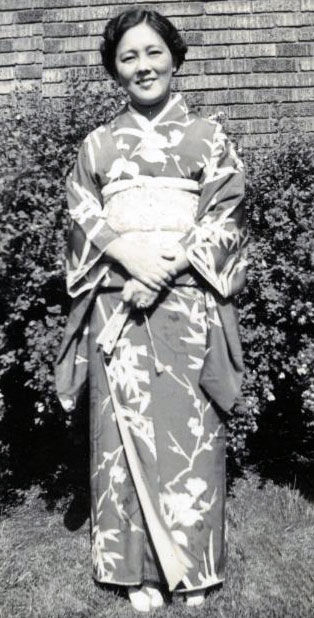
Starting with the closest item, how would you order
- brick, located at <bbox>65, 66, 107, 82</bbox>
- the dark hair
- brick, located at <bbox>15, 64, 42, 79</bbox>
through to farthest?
the dark hair < brick, located at <bbox>65, 66, 107, 82</bbox> < brick, located at <bbox>15, 64, 42, 79</bbox>

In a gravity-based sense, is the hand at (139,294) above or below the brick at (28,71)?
below

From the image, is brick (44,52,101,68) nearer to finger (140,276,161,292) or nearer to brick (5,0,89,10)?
brick (5,0,89,10)

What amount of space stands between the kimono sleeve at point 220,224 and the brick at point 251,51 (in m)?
2.36

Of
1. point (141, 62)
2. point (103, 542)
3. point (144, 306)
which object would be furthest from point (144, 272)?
point (103, 542)

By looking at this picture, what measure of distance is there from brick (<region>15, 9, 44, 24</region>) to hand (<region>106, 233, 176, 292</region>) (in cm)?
309

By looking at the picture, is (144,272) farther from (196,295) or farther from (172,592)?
(172,592)

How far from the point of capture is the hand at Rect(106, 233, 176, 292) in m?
2.30

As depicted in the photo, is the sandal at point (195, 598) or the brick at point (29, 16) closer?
the sandal at point (195, 598)

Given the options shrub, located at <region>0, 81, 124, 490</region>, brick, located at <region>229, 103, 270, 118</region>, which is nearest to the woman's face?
shrub, located at <region>0, 81, 124, 490</region>

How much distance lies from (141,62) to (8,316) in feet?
4.48

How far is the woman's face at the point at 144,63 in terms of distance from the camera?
7.87ft

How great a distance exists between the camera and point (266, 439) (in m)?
4.28

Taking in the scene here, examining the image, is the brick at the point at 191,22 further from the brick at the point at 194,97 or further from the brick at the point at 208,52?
the brick at the point at 194,97

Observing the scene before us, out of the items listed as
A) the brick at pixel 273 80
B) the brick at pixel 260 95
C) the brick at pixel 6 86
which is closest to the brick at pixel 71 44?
the brick at pixel 6 86
